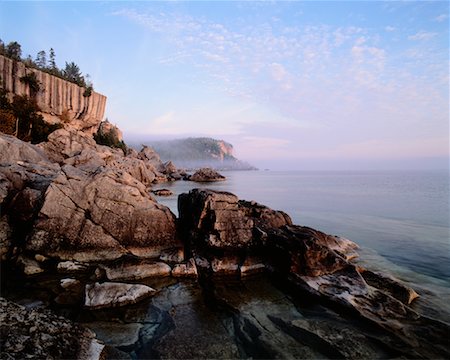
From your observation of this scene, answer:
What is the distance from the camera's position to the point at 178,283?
454 inches

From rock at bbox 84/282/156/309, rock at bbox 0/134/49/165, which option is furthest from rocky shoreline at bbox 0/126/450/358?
rock at bbox 0/134/49/165

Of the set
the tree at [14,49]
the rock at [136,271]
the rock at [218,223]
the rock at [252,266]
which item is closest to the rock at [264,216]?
the rock at [218,223]

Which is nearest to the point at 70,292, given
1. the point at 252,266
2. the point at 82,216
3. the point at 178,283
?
the point at 178,283

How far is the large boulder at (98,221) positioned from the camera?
12.9m

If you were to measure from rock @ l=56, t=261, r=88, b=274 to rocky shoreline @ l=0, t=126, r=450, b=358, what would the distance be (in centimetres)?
4

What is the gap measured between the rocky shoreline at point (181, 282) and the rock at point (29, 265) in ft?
0.19

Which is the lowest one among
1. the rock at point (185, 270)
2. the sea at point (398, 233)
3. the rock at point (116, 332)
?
the rock at point (116, 332)

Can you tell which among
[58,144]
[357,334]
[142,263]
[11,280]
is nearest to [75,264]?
[11,280]

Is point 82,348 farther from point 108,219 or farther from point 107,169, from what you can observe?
point 107,169

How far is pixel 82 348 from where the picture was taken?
6.63 metres

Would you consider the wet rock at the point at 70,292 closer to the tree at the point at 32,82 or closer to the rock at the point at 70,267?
the rock at the point at 70,267

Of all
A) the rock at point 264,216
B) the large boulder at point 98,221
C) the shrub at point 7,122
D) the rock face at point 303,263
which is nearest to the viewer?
the rock face at point 303,263

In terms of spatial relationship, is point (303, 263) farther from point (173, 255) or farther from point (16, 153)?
point (16, 153)

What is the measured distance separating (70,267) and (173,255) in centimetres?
438
